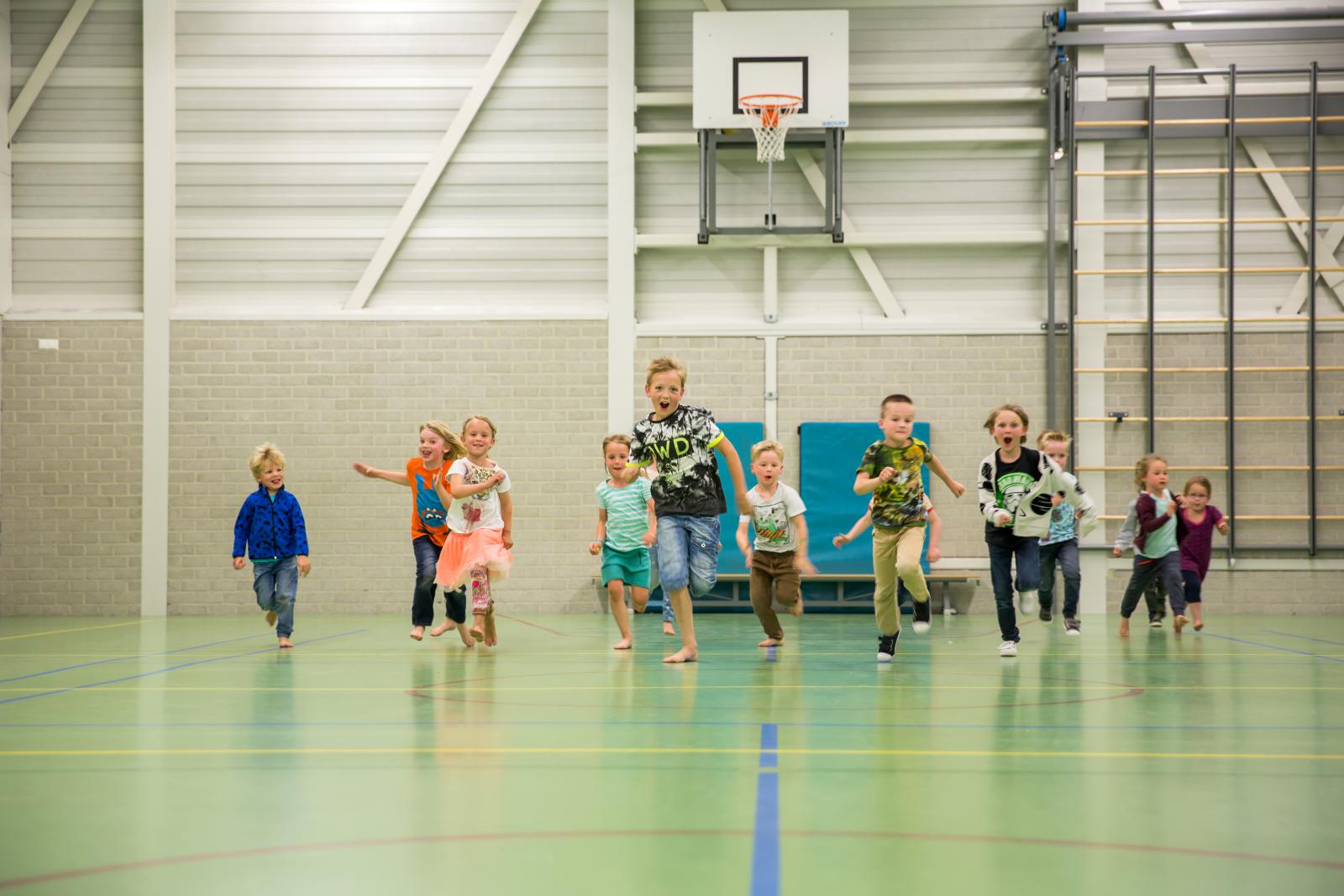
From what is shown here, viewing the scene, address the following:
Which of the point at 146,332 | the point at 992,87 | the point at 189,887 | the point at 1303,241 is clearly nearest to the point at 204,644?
the point at 146,332

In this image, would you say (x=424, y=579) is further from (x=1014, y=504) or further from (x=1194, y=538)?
(x=1194, y=538)

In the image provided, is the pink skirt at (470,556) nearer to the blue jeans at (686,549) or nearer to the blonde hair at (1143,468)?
the blue jeans at (686,549)

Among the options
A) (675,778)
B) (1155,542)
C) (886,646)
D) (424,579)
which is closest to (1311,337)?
(1155,542)

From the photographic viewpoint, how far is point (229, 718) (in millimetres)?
4859

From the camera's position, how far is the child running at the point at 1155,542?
9.49m

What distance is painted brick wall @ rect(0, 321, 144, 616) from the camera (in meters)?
13.3

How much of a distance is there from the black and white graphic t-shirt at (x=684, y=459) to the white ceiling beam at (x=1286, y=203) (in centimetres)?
933

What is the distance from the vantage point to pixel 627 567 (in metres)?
8.44

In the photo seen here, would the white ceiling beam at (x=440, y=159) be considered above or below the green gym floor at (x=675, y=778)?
above

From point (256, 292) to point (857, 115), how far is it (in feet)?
23.6

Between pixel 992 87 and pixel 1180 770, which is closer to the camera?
pixel 1180 770

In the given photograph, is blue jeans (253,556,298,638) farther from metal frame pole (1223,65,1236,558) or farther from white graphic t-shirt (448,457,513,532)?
metal frame pole (1223,65,1236,558)

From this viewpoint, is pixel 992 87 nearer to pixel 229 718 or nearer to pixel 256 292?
pixel 256 292

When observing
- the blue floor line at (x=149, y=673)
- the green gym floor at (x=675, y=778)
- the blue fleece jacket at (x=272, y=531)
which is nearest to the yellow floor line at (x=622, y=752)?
the green gym floor at (x=675, y=778)
